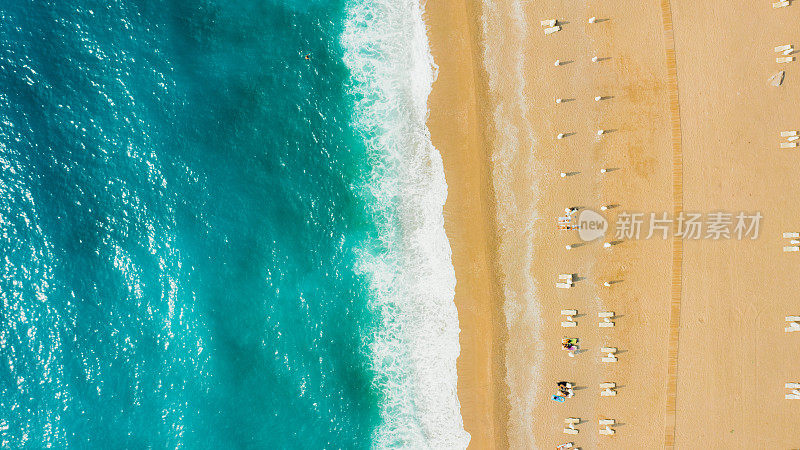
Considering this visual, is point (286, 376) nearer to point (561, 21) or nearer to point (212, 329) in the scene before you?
point (212, 329)

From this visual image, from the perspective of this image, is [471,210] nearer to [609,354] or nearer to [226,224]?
[609,354]

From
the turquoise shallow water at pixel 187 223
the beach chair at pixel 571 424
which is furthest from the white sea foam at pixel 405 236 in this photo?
the beach chair at pixel 571 424

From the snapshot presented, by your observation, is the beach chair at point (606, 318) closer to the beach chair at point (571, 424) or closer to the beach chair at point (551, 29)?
the beach chair at point (571, 424)

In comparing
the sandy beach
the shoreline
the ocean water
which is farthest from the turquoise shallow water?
the sandy beach

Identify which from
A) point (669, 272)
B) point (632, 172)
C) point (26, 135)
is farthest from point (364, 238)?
point (26, 135)

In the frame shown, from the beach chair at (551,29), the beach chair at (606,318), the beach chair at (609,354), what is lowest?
the beach chair at (609,354)

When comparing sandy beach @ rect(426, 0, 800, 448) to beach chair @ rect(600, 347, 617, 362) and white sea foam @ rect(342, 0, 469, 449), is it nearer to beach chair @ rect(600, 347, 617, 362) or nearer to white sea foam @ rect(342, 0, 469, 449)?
beach chair @ rect(600, 347, 617, 362)
